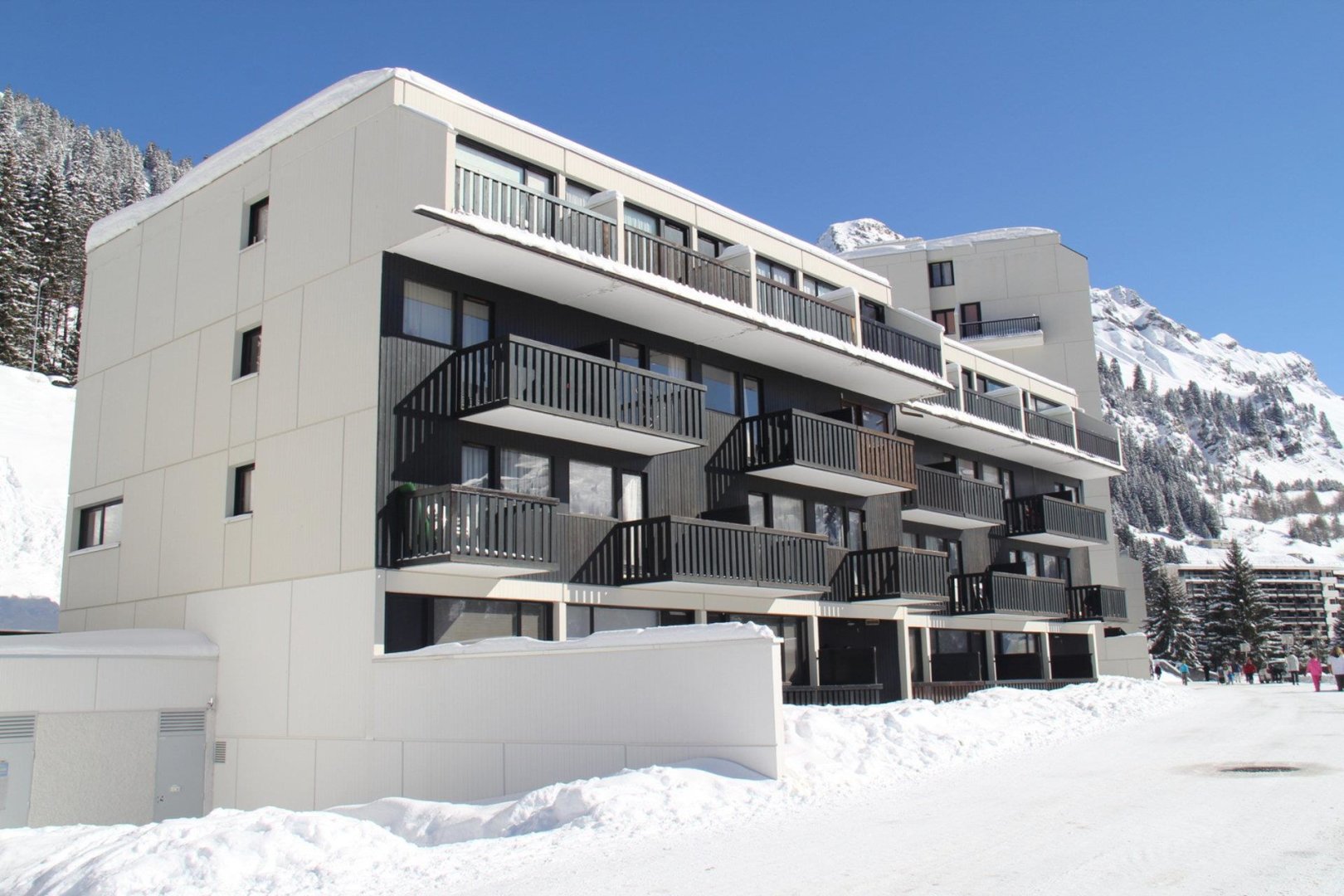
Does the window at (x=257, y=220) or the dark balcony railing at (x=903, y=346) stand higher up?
the window at (x=257, y=220)

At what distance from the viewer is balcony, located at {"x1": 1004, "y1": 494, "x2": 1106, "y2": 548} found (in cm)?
3519

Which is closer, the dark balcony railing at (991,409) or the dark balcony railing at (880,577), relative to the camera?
the dark balcony railing at (880,577)

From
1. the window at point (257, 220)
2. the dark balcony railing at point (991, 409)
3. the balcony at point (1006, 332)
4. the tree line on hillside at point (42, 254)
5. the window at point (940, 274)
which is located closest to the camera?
the window at point (257, 220)

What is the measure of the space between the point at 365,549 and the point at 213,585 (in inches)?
188

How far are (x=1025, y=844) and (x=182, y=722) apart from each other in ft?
49.1

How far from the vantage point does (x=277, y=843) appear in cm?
1020

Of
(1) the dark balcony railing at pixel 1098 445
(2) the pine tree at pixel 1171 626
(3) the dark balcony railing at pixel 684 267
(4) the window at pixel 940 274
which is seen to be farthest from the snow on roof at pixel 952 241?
(2) the pine tree at pixel 1171 626

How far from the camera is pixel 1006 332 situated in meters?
45.0

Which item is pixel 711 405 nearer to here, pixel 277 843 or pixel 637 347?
pixel 637 347

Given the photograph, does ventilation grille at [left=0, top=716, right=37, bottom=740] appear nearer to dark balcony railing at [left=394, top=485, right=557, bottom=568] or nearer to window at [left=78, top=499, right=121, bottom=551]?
dark balcony railing at [left=394, top=485, right=557, bottom=568]

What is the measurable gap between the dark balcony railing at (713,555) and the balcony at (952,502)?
6899 mm

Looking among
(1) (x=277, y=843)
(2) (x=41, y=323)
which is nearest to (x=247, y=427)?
(1) (x=277, y=843)

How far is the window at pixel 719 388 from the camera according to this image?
24.1 metres

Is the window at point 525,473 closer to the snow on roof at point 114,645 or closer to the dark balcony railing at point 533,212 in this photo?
the dark balcony railing at point 533,212
